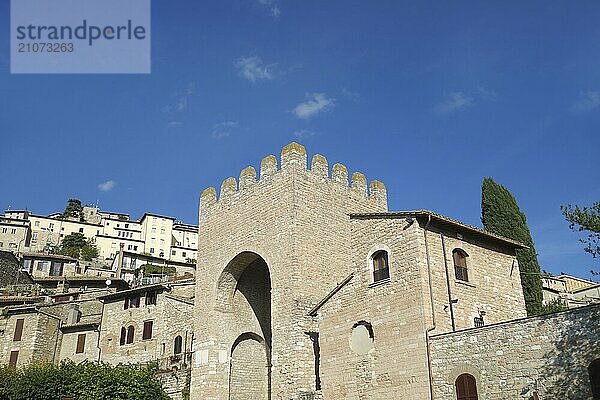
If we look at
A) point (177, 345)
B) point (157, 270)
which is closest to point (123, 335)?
point (177, 345)

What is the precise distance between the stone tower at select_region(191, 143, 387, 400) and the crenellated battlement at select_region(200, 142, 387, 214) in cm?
5

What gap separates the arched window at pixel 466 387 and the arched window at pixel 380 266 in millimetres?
4654

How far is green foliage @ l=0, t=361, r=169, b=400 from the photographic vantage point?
25.8 metres

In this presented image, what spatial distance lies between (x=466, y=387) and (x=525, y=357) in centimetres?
210

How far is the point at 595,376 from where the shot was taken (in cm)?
1464

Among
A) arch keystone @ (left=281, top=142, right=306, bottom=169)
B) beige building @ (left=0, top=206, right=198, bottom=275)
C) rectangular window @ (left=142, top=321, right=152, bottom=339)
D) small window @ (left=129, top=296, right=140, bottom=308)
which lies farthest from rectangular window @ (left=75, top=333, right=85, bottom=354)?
beige building @ (left=0, top=206, right=198, bottom=275)

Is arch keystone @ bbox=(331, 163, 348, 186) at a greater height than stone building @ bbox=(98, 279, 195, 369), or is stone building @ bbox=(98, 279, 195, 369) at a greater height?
arch keystone @ bbox=(331, 163, 348, 186)

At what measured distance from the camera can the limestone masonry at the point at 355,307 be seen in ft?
52.8

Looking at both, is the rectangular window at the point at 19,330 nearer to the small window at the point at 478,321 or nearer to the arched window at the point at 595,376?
the small window at the point at 478,321

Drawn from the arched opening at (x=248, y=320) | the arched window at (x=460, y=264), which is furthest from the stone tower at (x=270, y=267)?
the arched window at (x=460, y=264)

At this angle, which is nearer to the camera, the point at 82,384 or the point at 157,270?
the point at 82,384

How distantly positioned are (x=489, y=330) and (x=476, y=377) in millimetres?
1462

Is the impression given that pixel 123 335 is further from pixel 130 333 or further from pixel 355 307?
pixel 355 307

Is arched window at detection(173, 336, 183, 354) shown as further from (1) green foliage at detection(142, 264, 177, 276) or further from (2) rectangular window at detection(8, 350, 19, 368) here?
(1) green foliage at detection(142, 264, 177, 276)
